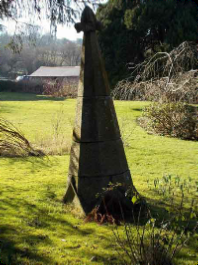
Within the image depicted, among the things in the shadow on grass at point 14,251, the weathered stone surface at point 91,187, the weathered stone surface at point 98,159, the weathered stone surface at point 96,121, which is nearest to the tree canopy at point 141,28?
the weathered stone surface at point 96,121

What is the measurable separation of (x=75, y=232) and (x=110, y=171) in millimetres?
863

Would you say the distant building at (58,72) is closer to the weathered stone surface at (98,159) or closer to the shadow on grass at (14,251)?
the weathered stone surface at (98,159)

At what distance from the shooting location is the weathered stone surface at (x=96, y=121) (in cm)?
404

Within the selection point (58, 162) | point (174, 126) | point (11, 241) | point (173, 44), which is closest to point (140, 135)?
point (174, 126)

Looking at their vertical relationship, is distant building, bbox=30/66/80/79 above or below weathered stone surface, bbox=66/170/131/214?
above

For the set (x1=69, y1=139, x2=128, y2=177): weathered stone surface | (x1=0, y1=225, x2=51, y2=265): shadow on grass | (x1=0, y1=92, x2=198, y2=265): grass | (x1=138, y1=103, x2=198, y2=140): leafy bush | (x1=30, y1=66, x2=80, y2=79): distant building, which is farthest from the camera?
(x1=30, y1=66, x2=80, y2=79): distant building

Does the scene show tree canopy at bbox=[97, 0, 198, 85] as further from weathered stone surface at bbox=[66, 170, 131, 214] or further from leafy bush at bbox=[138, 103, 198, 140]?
weathered stone surface at bbox=[66, 170, 131, 214]

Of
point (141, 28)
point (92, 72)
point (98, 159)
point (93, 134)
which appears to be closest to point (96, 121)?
point (93, 134)

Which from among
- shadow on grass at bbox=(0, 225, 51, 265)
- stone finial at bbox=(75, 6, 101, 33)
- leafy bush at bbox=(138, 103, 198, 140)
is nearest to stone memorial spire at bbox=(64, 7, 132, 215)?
A: stone finial at bbox=(75, 6, 101, 33)

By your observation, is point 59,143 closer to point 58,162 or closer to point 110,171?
point 58,162

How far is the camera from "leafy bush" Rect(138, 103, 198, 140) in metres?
10.8

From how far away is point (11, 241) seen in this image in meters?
3.55

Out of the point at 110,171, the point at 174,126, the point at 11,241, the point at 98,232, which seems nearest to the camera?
the point at 11,241

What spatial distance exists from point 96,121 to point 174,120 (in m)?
7.64
